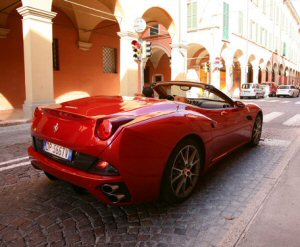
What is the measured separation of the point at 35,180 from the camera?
3.74m

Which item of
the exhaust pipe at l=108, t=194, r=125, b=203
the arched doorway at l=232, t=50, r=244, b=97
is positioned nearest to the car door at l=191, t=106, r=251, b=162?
the exhaust pipe at l=108, t=194, r=125, b=203

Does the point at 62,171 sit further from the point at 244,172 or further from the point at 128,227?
the point at 244,172

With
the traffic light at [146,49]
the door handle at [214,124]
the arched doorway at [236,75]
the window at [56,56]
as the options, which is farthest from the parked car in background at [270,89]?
the door handle at [214,124]

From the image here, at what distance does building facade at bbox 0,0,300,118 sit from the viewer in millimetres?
9859

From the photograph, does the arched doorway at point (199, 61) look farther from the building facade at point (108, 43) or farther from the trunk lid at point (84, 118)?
the trunk lid at point (84, 118)

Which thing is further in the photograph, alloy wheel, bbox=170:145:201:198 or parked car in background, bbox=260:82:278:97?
parked car in background, bbox=260:82:278:97

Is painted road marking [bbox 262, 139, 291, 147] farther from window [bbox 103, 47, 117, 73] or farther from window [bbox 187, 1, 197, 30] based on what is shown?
window [bbox 187, 1, 197, 30]

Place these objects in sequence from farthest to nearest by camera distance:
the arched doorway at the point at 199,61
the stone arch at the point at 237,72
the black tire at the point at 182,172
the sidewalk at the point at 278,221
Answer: the stone arch at the point at 237,72 → the arched doorway at the point at 199,61 → the black tire at the point at 182,172 → the sidewalk at the point at 278,221

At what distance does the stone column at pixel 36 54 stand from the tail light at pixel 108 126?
7.94m

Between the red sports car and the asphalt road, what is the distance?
0.81 ft

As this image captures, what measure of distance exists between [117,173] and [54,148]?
769 millimetres

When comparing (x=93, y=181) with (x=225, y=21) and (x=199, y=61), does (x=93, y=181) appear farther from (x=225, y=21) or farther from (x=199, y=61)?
(x=199, y=61)

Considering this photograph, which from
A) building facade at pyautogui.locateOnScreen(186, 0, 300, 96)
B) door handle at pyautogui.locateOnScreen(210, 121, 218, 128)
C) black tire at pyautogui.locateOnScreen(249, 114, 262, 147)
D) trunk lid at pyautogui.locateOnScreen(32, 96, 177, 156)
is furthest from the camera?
building facade at pyautogui.locateOnScreen(186, 0, 300, 96)

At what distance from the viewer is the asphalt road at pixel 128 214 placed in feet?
7.84
